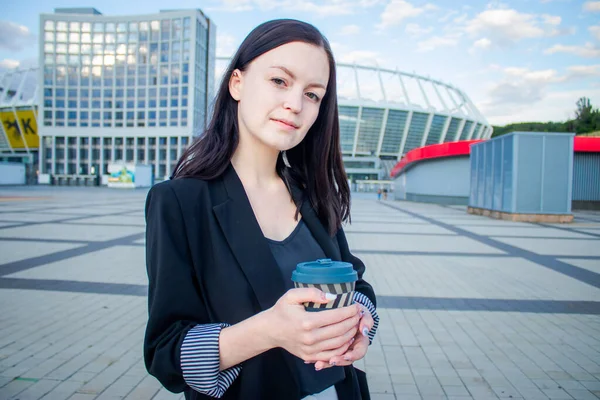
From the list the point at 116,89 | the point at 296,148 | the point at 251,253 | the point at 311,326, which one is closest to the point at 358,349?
the point at 311,326

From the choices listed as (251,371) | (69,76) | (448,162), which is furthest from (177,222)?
(69,76)

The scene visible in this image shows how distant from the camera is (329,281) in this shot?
31.9 inches

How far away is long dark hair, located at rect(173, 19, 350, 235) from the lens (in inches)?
45.2

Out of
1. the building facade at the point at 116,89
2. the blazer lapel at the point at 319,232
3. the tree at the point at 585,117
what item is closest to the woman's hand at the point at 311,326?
the blazer lapel at the point at 319,232

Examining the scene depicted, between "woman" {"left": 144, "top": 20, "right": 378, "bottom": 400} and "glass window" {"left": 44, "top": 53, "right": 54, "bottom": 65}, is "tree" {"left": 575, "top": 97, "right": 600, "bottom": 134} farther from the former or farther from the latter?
"glass window" {"left": 44, "top": 53, "right": 54, "bottom": 65}

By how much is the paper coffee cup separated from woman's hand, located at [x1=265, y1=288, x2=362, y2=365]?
0.08 ft

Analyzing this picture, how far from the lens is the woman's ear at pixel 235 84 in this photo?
1.25 m

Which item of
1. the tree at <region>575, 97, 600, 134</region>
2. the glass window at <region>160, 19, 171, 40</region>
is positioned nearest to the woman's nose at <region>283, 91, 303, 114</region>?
the tree at <region>575, 97, 600, 134</region>

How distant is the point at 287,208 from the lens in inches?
52.6

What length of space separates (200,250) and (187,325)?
0.18 metres

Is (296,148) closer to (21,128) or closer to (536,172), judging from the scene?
A: (536,172)

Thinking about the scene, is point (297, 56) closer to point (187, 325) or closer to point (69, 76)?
point (187, 325)

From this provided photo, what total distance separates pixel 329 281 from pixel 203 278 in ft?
1.21

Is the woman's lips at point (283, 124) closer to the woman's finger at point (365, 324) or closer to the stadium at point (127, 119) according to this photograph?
the woman's finger at point (365, 324)
